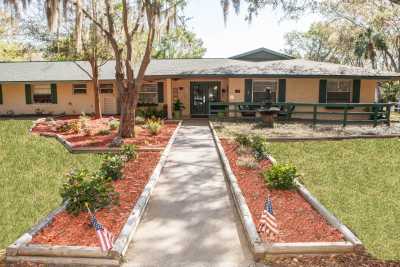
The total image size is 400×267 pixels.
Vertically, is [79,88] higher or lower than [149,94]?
higher

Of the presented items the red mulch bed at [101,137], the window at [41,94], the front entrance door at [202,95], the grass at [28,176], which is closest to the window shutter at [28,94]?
the window at [41,94]

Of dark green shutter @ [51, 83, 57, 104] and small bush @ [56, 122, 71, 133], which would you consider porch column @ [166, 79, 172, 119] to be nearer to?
small bush @ [56, 122, 71, 133]

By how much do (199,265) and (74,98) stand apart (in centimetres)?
2208

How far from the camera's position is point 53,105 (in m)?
24.2

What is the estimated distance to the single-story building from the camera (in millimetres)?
20688

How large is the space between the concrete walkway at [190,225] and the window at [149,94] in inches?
567

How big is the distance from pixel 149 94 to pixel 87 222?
1829 centimetres

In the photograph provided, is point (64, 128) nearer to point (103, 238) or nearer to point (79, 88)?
point (79, 88)

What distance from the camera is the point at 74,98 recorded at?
2419cm

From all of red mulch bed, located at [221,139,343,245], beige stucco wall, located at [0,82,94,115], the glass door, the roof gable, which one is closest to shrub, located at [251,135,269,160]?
red mulch bed, located at [221,139,343,245]

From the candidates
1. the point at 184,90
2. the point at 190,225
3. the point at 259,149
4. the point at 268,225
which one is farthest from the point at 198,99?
the point at 268,225

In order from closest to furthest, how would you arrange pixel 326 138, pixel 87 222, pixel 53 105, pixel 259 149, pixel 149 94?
1. pixel 87 222
2. pixel 259 149
3. pixel 326 138
4. pixel 149 94
5. pixel 53 105

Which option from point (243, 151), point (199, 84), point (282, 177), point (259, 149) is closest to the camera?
point (282, 177)

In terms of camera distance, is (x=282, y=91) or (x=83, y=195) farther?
(x=282, y=91)
